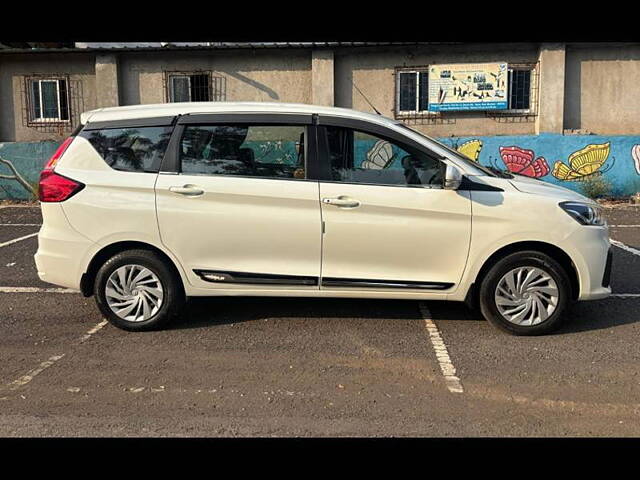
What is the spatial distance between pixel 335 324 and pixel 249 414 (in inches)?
70.0

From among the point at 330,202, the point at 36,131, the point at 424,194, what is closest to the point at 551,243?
the point at 424,194

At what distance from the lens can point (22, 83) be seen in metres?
15.8

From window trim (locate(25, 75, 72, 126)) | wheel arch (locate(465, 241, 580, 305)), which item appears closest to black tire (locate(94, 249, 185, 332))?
wheel arch (locate(465, 241, 580, 305))

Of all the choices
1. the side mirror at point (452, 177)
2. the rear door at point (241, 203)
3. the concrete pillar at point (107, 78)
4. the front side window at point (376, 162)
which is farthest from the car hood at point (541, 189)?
the concrete pillar at point (107, 78)

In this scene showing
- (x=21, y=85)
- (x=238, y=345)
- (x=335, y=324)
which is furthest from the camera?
(x=21, y=85)

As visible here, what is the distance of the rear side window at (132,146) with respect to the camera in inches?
204

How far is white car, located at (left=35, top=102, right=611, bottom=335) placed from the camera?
Result: 16.3ft

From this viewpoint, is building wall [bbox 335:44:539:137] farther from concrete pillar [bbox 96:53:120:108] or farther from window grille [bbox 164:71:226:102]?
concrete pillar [bbox 96:53:120:108]

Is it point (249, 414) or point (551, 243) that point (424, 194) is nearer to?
point (551, 243)

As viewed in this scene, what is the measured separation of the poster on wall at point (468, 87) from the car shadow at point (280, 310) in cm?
977

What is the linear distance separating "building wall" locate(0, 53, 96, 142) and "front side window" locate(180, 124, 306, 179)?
11.9 m

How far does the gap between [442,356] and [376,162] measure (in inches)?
65.1

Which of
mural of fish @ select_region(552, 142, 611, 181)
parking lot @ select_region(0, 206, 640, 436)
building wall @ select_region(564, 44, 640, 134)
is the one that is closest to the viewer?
parking lot @ select_region(0, 206, 640, 436)

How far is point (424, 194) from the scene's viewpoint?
4.98 metres
